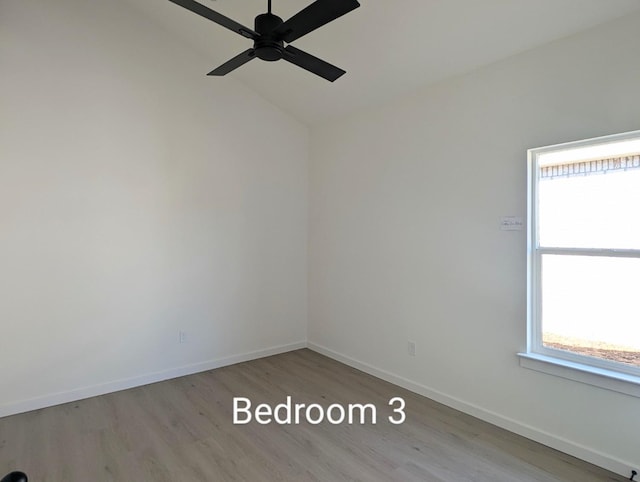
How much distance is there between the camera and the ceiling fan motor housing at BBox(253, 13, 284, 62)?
1.91 metres

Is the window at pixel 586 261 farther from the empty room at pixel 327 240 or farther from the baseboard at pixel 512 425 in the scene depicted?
the baseboard at pixel 512 425

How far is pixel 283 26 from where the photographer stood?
73.9 inches

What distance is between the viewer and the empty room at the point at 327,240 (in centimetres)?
233

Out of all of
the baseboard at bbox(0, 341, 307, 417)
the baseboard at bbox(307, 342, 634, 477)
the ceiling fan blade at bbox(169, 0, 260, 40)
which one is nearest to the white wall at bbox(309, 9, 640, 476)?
the baseboard at bbox(307, 342, 634, 477)

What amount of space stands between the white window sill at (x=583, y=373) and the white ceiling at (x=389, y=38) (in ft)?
7.02

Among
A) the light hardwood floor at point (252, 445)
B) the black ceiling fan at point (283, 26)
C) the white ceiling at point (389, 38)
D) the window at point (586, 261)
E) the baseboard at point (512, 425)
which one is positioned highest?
the white ceiling at point (389, 38)

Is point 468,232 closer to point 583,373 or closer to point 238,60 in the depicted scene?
point 583,373

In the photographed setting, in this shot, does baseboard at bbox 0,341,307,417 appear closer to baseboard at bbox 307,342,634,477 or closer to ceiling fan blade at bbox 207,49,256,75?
baseboard at bbox 307,342,634,477

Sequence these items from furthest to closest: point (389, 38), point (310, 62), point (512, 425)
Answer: point (389, 38), point (512, 425), point (310, 62)

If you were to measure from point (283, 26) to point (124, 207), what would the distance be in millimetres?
2402

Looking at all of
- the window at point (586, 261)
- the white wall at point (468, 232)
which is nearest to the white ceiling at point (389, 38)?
the white wall at point (468, 232)

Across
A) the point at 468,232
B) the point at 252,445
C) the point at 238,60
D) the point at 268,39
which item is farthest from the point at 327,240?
the point at 268,39

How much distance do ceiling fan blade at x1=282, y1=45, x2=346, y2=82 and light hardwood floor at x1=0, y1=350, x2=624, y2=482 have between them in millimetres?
2423

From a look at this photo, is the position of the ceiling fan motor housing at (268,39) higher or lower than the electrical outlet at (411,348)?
higher
